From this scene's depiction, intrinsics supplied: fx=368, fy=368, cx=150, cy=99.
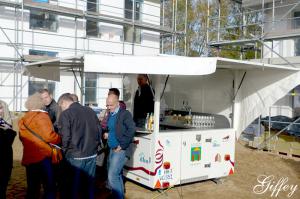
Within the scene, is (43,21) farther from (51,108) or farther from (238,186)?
(238,186)

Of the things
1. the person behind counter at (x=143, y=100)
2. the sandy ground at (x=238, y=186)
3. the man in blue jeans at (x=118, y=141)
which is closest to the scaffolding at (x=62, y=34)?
the sandy ground at (x=238, y=186)

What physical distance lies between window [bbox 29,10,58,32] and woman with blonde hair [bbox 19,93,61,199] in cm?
1094

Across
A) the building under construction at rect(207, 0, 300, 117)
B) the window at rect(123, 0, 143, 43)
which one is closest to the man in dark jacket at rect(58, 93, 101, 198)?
the building under construction at rect(207, 0, 300, 117)

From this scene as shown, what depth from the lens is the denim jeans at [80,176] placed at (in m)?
4.31

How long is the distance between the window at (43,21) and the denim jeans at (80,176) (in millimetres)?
11111

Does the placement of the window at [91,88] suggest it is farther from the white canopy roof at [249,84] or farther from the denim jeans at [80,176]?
the denim jeans at [80,176]

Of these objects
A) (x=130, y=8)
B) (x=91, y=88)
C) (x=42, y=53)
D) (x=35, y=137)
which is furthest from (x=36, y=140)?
(x=130, y=8)

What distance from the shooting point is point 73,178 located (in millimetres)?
4336

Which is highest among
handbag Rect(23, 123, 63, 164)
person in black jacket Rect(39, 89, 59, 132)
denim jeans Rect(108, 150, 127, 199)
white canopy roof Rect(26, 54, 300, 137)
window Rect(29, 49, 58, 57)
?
window Rect(29, 49, 58, 57)

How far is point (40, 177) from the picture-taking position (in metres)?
4.31

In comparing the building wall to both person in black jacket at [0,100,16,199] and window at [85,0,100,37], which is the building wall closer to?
window at [85,0,100,37]

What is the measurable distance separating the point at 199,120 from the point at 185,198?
1418 millimetres

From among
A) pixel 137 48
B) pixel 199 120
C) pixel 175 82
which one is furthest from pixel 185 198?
pixel 137 48

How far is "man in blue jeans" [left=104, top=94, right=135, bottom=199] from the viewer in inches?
183
